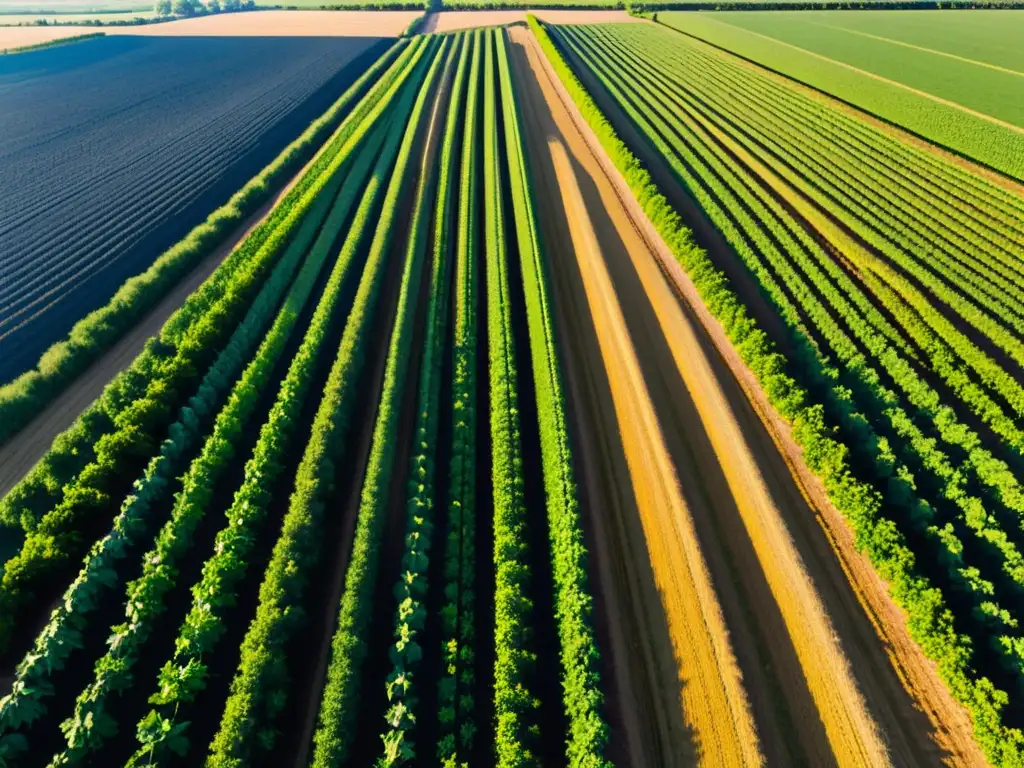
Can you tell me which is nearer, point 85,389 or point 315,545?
point 315,545

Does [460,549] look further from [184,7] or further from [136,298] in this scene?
[184,7]

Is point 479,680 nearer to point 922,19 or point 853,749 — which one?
point 853,749

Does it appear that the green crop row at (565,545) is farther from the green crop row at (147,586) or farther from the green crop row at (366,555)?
the green crop row at (147,586)

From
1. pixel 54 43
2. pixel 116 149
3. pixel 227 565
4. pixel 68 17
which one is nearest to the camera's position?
pixel 227 565

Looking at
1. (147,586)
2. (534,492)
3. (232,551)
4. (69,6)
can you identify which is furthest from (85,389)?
(69,6)

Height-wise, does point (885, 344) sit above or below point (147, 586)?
above

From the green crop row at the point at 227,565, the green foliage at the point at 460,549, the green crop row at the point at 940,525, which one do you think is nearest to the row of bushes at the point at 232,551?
the green crop row at the point at 227,565

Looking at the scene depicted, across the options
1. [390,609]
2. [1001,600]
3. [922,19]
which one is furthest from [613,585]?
[922,19]
